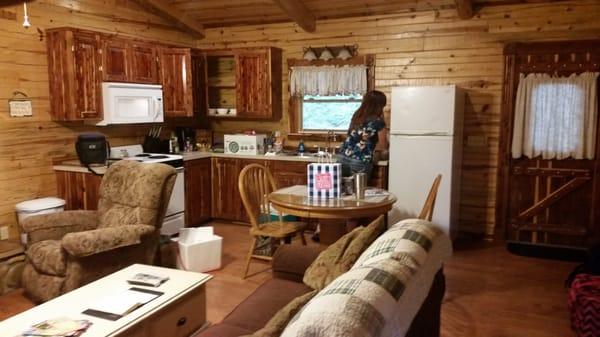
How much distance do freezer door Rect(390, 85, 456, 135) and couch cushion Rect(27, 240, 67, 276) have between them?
307 cm

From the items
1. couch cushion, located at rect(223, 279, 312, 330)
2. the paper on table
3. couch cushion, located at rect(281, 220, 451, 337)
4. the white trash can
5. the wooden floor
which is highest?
couch cushion, located at rect(281, 220, 451, 337)

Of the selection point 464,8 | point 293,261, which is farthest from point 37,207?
point 464,8

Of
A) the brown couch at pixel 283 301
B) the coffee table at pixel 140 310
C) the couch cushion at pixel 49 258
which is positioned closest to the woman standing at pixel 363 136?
the brown couch at pixel 283 301

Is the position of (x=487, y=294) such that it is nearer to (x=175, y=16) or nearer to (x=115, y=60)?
(x=115, y=60)

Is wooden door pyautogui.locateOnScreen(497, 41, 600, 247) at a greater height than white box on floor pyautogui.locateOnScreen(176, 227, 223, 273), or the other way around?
wooden door pyautogui.locateOnScreen(497, 41, 600, 247)

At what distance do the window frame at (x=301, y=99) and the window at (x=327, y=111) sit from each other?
52mm

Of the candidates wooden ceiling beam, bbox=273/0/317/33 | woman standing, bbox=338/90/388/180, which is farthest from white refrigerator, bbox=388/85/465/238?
wooden ceiling beam, bbox=273/0/317/33

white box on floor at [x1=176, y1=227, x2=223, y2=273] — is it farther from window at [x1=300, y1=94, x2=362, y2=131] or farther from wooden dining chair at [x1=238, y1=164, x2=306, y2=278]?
window at [x1=300, y1=94, x2=362, y2=131]

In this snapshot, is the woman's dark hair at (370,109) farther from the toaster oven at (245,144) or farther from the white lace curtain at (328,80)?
the toaster oven at (245,144)

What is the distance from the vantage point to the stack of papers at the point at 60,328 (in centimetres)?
197

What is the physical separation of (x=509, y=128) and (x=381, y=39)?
1.66 metres

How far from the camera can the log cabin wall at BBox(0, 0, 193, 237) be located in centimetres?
410

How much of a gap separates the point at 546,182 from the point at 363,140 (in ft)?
6.66

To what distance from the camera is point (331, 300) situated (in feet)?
4.10
